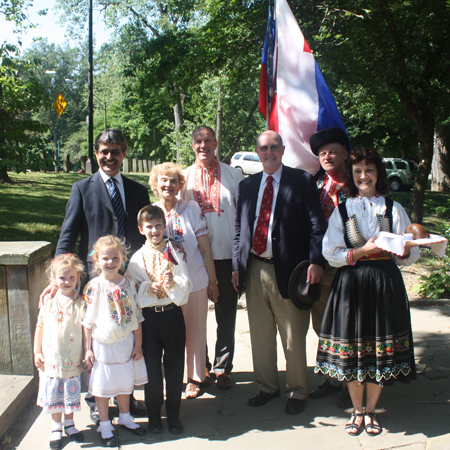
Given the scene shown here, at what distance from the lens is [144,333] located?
3.29m

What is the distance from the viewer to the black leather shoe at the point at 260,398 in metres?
3.58

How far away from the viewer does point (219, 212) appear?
393 cm

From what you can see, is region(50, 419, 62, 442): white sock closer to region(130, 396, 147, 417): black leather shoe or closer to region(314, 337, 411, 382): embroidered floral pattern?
region(130, 396, 147, 417): black leather shoe

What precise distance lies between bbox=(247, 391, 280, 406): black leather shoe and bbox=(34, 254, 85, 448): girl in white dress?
126 cm

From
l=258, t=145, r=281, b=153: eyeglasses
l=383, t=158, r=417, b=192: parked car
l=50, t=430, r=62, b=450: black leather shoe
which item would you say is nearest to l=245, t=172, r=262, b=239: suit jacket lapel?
l=258, t=145, r=281, b=153: eyeglasses

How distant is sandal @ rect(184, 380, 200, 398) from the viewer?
3.72 metres

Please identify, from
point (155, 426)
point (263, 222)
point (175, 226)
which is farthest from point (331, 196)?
point (155, 426)

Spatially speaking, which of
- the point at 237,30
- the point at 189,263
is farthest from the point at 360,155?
the point at 237,30

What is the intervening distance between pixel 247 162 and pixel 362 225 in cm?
2677

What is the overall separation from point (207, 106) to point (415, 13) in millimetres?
15098

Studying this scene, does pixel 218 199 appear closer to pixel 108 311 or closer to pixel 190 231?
pixel 190 231

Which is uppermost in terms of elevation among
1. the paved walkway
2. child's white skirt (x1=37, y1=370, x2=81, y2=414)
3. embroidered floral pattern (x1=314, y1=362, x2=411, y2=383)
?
embroidered floral pattern (x1=314, y1=362, x2=411, y2=383)

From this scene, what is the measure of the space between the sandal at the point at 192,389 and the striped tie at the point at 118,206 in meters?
1.35

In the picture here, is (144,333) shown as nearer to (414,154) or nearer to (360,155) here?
(360,155)
